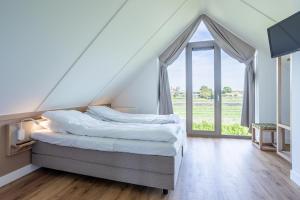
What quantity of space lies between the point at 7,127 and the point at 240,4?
12.9ft

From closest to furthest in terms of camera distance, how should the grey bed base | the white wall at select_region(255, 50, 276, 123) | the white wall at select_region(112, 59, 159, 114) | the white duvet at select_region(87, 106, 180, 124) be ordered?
1. the grey bed base
2. the white duvet at select_region(87, 106, 180, 124)
3. the white wall at select_region(255, 50, 276, 123)
4. the white wall at select_region(112, 59, 159, 114)

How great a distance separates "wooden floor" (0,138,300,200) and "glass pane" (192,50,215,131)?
174cm

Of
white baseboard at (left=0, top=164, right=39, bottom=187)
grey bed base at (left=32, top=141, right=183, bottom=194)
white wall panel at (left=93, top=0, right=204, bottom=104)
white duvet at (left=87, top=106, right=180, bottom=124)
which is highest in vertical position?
white wall panel at (left=93, top=0, right=204, bottom=104)

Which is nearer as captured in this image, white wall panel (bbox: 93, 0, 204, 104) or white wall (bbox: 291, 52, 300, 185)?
white wall (bbox: 291, 52, 300, 185)

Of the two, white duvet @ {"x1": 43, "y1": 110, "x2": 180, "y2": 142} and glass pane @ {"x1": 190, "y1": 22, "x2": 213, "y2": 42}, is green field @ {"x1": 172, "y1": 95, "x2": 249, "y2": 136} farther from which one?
white duvet @ {"x1": 43, "y1": 110, "x2": 180, "y2": 142}

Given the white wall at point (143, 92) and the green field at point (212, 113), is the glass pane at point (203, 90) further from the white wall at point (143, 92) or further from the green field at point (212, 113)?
the white wall at point (143, 92)

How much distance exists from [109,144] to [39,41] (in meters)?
1.27

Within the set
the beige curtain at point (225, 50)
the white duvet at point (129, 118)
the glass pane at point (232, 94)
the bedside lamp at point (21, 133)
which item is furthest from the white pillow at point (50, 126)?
the glass pane at point (232, 94)

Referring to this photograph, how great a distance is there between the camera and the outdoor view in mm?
4431

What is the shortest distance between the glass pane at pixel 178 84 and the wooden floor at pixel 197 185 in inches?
77.8

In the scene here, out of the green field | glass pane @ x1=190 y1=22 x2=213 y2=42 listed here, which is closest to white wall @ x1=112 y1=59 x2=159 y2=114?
the green field

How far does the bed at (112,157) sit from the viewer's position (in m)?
1.92

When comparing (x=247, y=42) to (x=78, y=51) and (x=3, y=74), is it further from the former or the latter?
(x=3, y=74)

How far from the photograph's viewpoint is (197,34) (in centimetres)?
467
